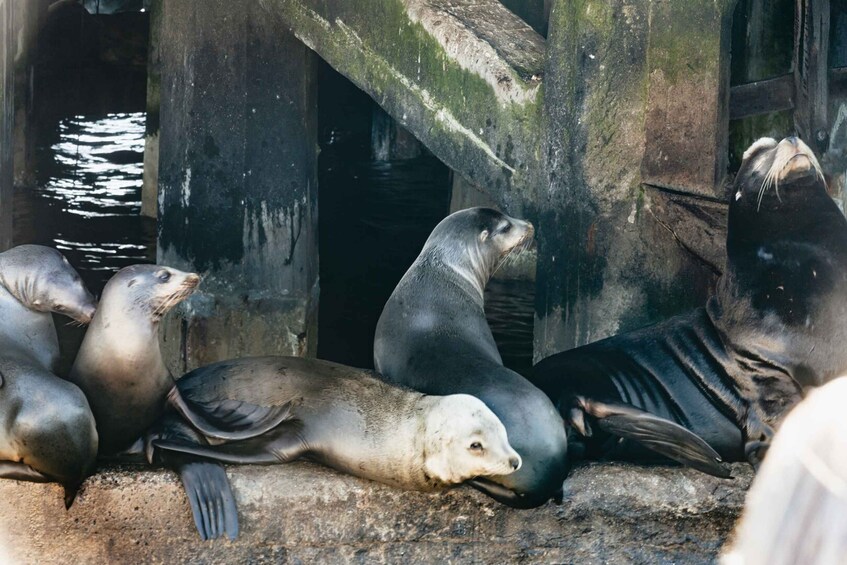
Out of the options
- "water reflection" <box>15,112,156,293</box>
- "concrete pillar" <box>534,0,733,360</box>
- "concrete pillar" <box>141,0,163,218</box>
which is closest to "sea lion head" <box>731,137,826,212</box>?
"concrete pillar" <box>534,0,733,360</box>

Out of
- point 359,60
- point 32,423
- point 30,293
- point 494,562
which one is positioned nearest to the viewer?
point 32,423

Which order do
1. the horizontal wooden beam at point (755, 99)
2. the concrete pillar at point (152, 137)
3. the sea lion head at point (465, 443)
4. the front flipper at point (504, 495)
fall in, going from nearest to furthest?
the sea lion head at point (465, 443) → the front flipper at point (504, 495) → the horizontal wooden beam at point (755, 99) → the concrete pillar at point (152, 137)

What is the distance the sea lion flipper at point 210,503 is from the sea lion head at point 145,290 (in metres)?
0.65

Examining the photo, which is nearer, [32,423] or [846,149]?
[32,423]

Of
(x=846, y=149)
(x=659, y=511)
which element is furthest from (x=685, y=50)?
(x=659, y=511)

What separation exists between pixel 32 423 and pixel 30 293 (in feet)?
2.26

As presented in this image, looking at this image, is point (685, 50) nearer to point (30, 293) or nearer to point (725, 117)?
point (725, 117)

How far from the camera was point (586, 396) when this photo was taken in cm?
446

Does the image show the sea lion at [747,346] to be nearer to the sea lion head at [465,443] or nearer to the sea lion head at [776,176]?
the sea lion head at [776,176]

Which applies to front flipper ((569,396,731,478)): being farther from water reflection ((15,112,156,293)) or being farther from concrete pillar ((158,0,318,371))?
water reflection ((15,112,156,293))

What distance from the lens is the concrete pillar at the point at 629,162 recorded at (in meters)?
5.20

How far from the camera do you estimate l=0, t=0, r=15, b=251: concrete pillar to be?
5.75 meters

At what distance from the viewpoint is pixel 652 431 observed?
13.8 ft

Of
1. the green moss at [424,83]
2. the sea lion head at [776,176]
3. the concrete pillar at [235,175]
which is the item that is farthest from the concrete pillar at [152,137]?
the sea lion head at [776,176]
